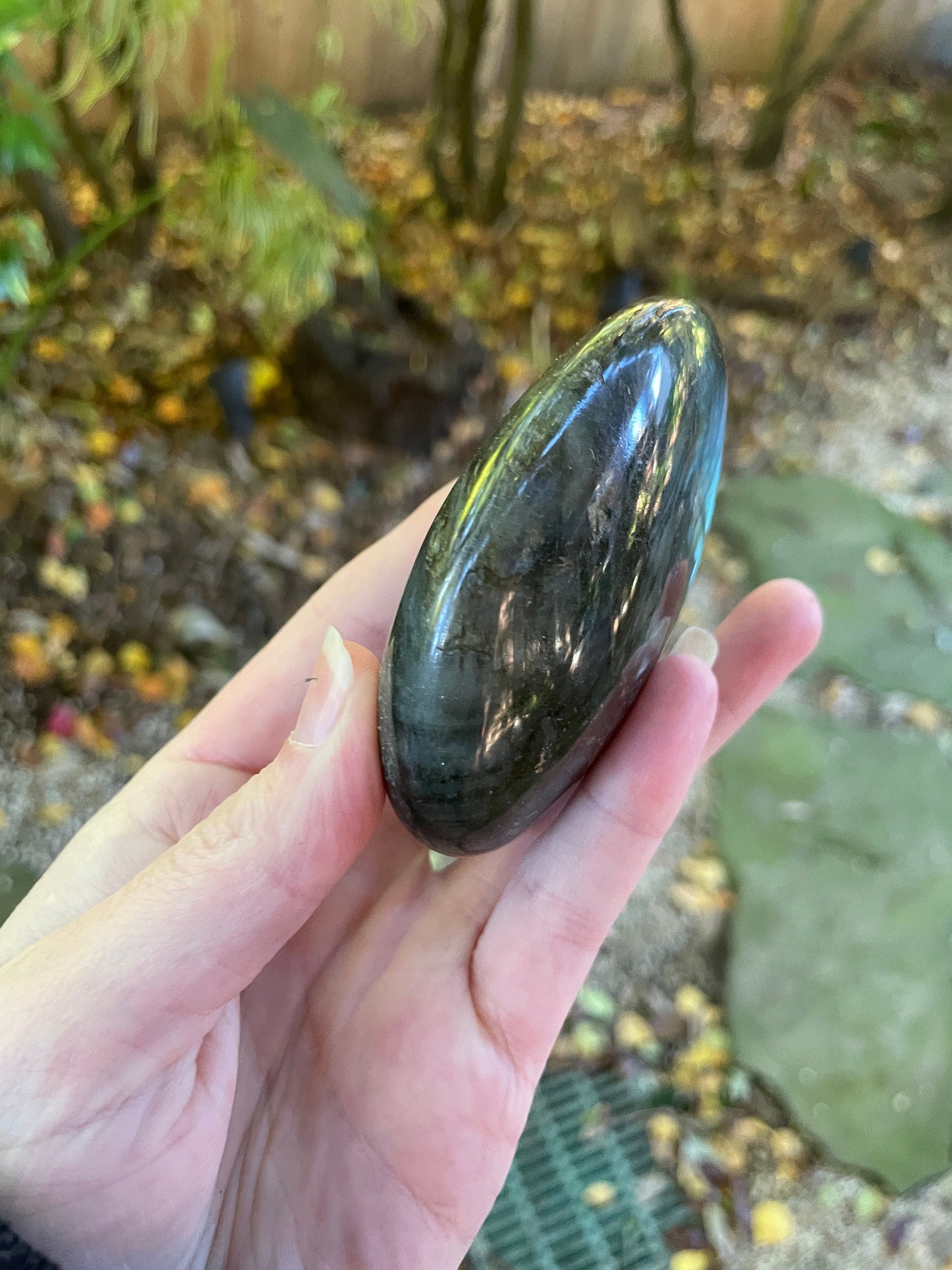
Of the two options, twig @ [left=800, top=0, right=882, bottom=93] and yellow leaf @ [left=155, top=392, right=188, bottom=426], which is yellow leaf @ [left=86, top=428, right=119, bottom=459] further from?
twig @ [left=800, top=0, right=882, bottom=93]

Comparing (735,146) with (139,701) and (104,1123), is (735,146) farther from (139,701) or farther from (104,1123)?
(104,1123)

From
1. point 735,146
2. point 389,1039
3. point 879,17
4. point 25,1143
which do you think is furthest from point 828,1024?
point 879,17

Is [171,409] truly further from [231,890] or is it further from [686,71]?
[686,71]

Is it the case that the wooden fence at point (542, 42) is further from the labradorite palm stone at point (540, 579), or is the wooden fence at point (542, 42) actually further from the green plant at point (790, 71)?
the labradorite palm stone at point (540, 579)

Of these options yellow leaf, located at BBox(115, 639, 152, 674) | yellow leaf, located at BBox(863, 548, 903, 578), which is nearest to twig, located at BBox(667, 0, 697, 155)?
yellow leaf, located at BBox(863, 548, 903, 578)

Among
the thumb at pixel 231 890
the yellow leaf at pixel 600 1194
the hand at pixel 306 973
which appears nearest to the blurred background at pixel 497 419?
the yellow leaf at pixel 600 1194

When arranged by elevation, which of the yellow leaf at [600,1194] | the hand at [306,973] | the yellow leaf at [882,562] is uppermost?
the hand at [306,973]
